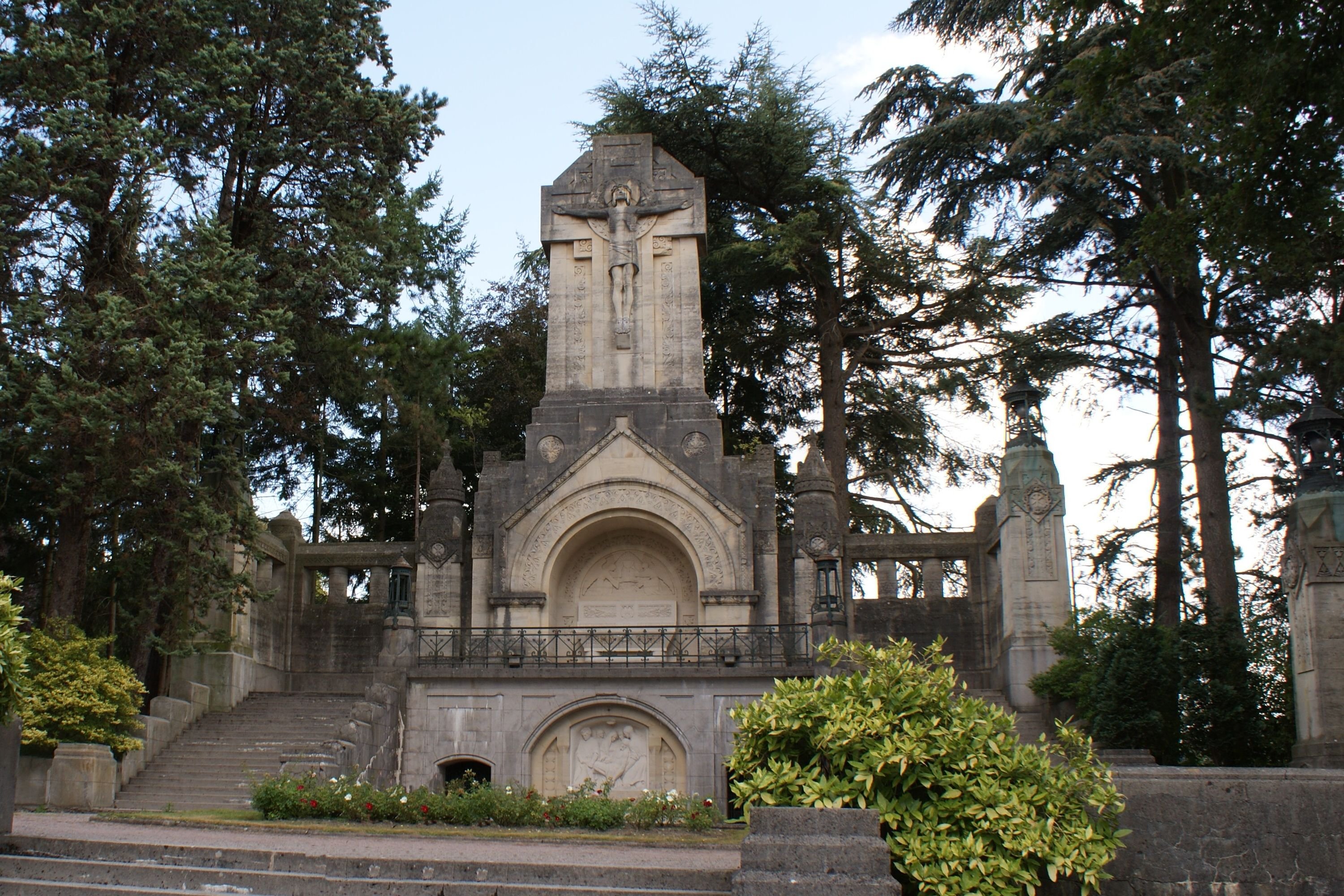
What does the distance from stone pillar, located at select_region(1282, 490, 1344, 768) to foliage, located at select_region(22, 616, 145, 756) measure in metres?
16.9

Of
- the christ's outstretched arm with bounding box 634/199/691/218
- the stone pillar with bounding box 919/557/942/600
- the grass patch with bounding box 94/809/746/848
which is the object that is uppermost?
the christ's outstretched arm with bounding box 634/199/691/218

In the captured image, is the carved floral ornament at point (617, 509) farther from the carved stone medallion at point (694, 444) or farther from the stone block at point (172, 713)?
the stone block at point (172, 713)

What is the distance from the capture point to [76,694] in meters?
19.0

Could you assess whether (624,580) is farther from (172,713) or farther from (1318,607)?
(1318,607)

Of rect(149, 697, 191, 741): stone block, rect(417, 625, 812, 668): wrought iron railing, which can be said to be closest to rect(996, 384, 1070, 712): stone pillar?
rect(417, 625, 812, 668): wrought iron railing

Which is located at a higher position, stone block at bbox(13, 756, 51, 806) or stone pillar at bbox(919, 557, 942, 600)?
stone pillar at bbox(919, 557, 942, 600)

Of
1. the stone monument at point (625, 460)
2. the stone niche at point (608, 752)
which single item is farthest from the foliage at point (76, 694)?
the stone monument at point (625, 460)

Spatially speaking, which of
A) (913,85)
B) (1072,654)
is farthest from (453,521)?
(913,85)

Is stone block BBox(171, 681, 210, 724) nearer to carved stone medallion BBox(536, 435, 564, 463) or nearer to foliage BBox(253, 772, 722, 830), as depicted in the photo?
foliage BBox(253, 772, 722, 830)

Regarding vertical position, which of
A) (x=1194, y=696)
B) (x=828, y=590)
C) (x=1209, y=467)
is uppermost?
(x=1209, y=467)

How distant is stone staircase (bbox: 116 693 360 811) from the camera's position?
1914cm

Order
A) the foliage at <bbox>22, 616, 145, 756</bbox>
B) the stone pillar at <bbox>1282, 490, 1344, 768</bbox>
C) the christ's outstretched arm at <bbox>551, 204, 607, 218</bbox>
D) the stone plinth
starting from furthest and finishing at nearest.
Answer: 1. the christ's outstretched arm at <bbox>551, 204, 607, 218</bbox>
2. the foliage at <bbox>22, 616, 145, 756</bbox>
3. the stone pillar at <bbox>1282, 490, 1344, 768</bbox>
4. the stone plinth

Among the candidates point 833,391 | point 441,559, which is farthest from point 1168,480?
point 441,559

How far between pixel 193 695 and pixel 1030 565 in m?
15.3
